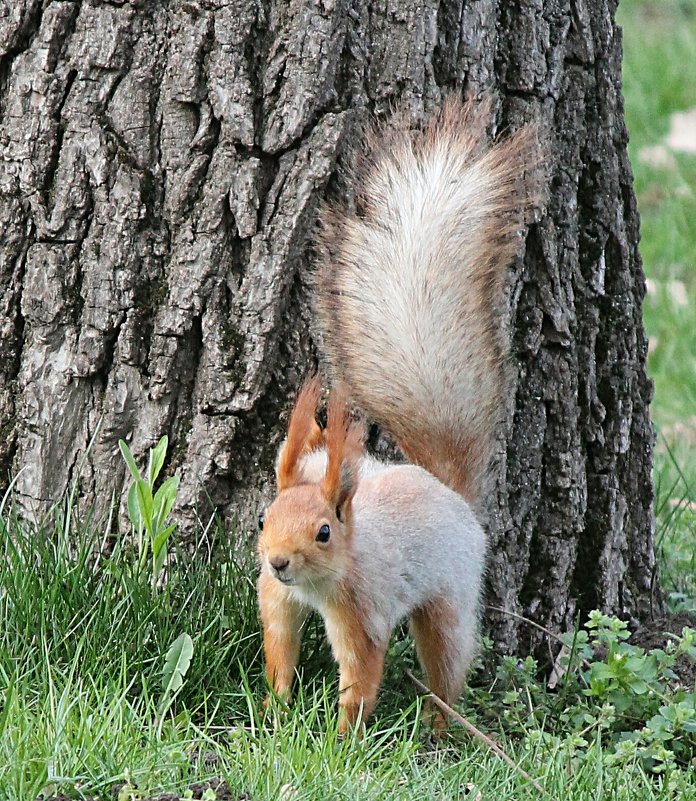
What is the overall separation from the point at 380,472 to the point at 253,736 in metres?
0.57

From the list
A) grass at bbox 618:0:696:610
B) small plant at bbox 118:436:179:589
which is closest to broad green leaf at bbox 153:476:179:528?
small plant at bbox 118:436:179:589

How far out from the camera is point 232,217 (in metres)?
2.29

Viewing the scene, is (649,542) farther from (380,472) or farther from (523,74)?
(523,74)

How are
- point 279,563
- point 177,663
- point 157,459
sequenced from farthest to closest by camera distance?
point 157,459
point 177,663
point 279,563

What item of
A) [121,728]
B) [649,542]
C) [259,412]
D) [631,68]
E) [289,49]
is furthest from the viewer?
[631,68]

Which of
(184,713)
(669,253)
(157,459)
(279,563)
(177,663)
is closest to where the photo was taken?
(279,563)

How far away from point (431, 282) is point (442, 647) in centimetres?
68

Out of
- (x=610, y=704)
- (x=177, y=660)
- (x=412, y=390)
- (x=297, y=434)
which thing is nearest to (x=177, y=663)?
(x=177, y=660)

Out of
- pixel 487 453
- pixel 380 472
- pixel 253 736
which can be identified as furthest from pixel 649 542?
pixel 253 736

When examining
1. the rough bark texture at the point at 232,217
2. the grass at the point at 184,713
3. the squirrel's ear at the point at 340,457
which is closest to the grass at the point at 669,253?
the rough bark texture at the point at 232,217

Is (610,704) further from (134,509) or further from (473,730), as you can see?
(134,509)

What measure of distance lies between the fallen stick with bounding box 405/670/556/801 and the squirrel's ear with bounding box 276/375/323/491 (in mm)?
471

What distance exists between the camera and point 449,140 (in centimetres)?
227

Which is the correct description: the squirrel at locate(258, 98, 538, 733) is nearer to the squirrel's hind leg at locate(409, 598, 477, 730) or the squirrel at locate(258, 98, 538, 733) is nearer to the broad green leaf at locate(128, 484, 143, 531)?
the squirrel's hind leg at locate(409, 598, 477, 730)
